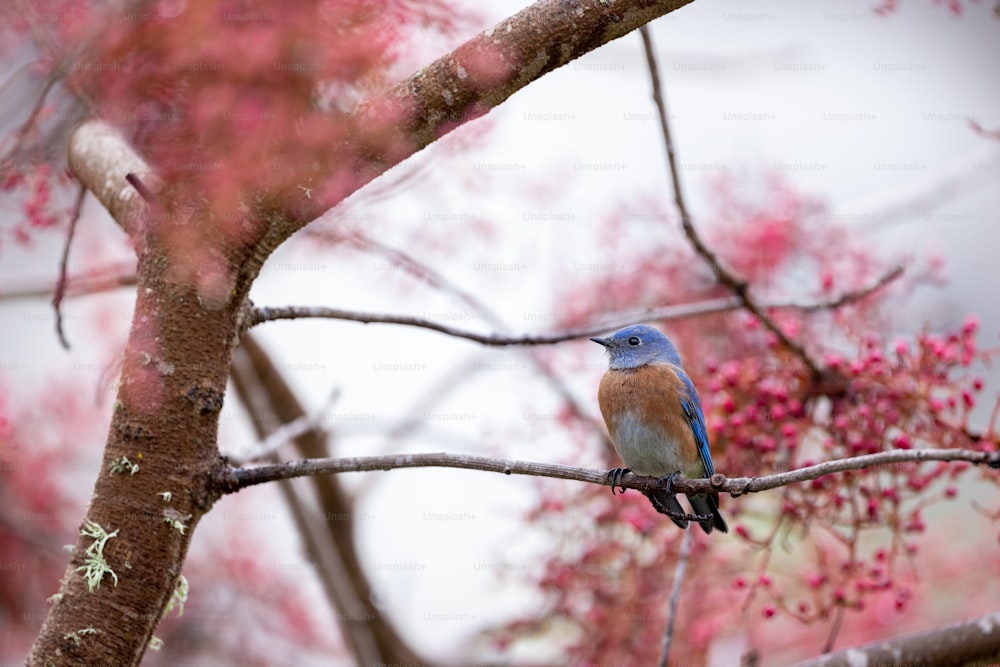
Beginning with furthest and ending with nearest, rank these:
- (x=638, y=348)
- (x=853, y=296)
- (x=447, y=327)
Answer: (x=638, y=348) → (x=853, y=296) → (x=447, y=327)

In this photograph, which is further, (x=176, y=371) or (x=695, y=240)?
(x=695, y=240)

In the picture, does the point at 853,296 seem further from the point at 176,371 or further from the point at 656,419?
the point at 176,371

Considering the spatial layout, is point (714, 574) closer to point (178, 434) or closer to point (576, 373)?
point (576, 373)

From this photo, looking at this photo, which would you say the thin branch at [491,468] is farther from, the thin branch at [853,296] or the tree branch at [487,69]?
Result: the thin branch at [853,296]

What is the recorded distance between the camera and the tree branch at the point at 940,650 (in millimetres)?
2758

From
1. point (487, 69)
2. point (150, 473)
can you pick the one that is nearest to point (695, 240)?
point (487, 69)

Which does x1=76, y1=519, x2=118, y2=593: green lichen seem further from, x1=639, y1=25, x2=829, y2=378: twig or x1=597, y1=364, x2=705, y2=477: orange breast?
x1=597, y1=364, x2=705, y2=477: orange breast

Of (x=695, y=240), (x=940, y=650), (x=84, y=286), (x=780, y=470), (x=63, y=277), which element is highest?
(x=84, y=286)

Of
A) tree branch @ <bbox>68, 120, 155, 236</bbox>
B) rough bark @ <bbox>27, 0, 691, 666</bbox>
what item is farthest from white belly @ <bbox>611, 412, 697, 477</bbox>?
tree branch @ <bbox>68, 120, 155, 236</bbox>

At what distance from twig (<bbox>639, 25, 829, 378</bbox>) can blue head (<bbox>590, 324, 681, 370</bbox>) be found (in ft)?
1.78

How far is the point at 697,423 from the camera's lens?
3666 mm

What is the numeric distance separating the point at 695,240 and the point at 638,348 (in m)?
0.85

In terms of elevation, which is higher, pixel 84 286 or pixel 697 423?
pixel 84 286

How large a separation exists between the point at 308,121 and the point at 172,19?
790 millimetres
